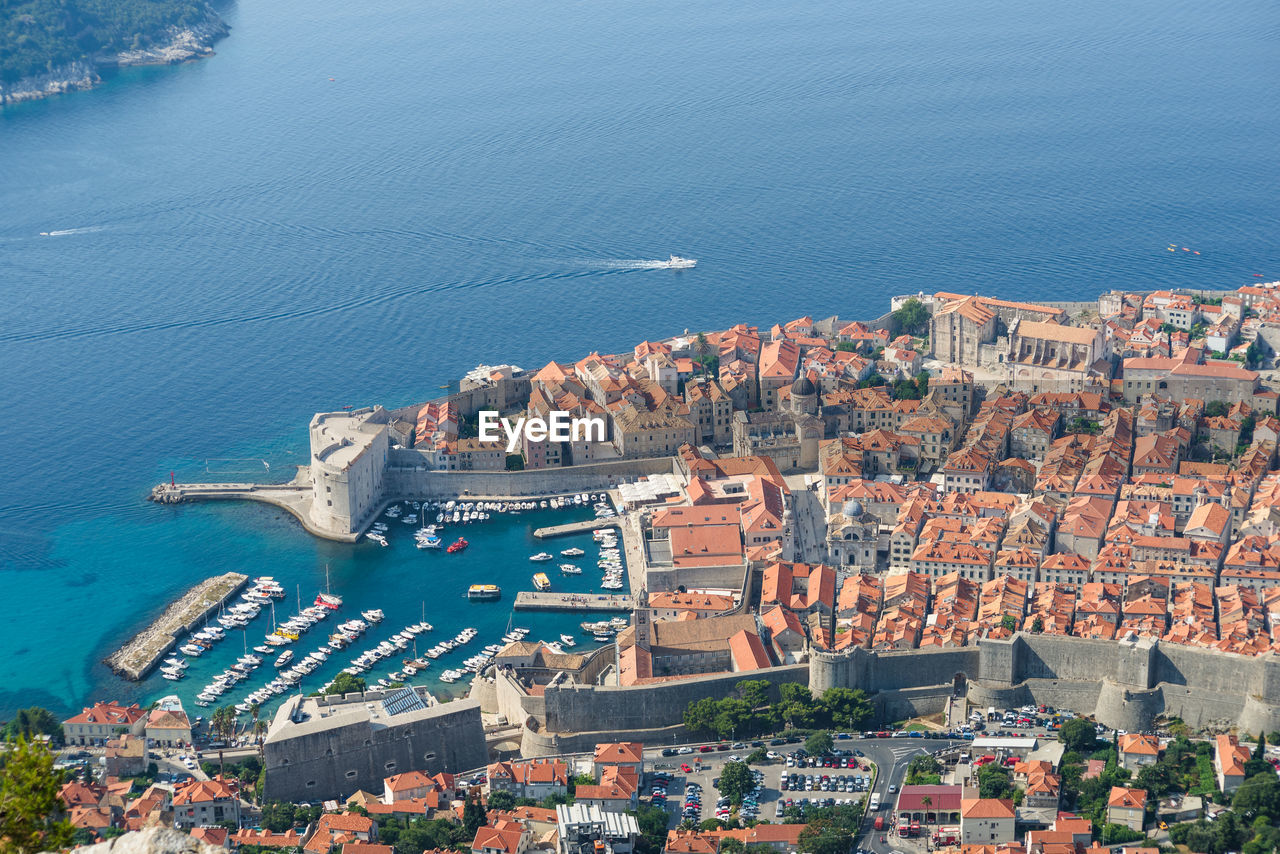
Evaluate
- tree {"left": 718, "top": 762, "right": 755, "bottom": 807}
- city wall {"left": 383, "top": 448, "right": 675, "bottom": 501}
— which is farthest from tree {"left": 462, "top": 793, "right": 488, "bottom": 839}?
city wall {"left": 383, "top": 448, "right": 675, "bottom": 501}

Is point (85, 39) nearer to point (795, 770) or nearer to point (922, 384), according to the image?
point (922, 384)

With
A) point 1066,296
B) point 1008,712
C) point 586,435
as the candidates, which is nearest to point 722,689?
point 1008,712

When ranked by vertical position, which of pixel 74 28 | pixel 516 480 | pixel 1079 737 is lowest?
pixel 1079 737

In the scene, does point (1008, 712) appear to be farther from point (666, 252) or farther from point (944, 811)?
point (666, 252)

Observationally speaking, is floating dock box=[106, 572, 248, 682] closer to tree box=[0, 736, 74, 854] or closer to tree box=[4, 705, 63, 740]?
tree box=[4, 705, 63, 740]

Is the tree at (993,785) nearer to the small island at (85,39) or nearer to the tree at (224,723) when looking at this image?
the tree at (224,723)

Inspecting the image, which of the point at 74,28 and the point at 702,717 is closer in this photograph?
the point at 702,717

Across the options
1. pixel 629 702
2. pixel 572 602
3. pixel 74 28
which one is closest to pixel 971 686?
pixel 629 702
